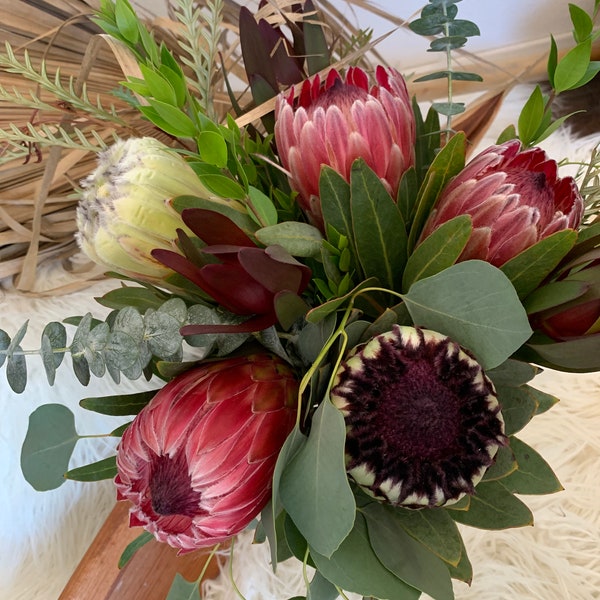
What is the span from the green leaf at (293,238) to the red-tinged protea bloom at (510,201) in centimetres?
7

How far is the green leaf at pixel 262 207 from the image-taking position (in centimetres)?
32

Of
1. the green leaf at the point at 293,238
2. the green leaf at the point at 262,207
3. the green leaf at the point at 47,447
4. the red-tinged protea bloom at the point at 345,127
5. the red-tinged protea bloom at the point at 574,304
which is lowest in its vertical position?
the green leaf at the point at 47,447

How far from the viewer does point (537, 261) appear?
0.30 m

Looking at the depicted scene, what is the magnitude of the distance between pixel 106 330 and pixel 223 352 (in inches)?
2.5

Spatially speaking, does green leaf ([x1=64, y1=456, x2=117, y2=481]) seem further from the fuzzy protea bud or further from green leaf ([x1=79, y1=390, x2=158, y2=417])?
the fuzzy protea bud

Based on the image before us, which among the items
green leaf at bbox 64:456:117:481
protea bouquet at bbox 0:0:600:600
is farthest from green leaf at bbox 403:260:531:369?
→ green leaf at bbox 64:456:117:481

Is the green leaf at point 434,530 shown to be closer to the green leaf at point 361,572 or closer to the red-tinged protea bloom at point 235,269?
the green leaf at point 361,572

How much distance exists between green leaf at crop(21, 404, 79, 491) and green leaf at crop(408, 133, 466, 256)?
0.24 m

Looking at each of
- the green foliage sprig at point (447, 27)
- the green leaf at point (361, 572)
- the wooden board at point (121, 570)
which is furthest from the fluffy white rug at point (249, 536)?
the green foliage sprig at point (447, 27)

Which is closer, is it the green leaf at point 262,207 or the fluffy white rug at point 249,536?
the green leaf at point 262,207

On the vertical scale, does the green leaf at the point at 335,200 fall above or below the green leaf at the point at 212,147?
below

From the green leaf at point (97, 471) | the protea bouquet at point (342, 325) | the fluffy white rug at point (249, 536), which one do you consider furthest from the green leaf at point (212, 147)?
the fluffy white rug at point (249, 536)

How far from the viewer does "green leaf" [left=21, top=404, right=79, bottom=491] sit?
39 cm

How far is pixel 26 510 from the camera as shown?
581 millimetres
